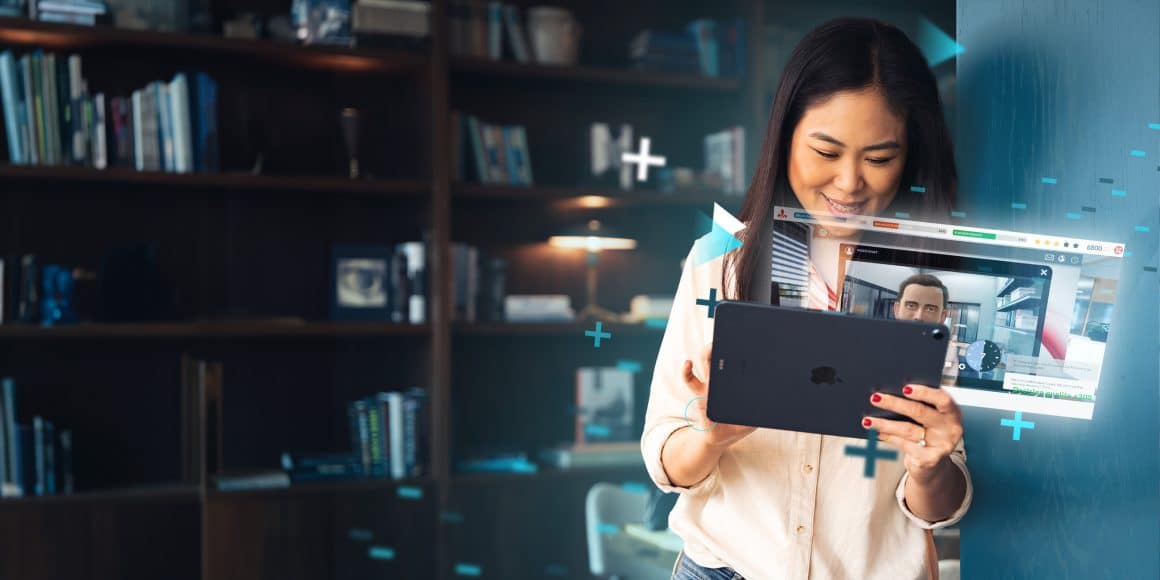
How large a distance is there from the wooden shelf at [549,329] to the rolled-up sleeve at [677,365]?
1.75 meters

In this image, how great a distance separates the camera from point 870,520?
118cm

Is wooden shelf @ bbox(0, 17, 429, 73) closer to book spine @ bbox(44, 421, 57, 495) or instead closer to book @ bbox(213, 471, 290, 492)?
book spine @ bbox(44, 421, 57, 495)

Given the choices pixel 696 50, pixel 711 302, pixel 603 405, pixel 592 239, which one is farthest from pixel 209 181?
pixel 711 302

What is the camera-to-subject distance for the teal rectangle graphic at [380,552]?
9.74ft

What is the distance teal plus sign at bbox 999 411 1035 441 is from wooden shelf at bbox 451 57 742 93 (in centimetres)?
226

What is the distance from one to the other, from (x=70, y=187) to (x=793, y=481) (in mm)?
2434

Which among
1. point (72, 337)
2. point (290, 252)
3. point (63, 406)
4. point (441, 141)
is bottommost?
point (63, 406)

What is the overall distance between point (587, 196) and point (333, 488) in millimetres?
1132

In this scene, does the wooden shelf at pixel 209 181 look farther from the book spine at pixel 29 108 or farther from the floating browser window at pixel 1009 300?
the floating browser window at pixel 1009 300

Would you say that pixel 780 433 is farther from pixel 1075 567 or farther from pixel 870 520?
pixel 1075 567

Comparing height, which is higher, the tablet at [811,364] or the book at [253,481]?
the tablet at [811,364]

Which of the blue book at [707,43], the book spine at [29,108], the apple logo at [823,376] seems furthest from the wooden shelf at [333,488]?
the apple logo at [823,376]

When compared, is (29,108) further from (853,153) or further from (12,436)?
(853,153)

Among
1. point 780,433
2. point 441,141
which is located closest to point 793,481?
point 780,433
